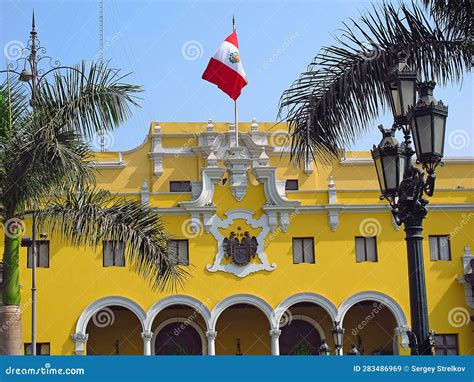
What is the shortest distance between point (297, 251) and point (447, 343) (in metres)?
5.77

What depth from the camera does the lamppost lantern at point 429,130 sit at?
8258 millimetres

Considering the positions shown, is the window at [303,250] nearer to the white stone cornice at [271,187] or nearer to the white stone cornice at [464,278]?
the white stone cornice at [271,187]

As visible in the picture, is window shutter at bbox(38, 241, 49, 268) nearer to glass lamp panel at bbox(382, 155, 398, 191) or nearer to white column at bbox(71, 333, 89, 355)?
white column at bbox(71, 333, 89, 355)

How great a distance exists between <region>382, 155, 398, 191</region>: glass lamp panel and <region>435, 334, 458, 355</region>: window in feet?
64.1

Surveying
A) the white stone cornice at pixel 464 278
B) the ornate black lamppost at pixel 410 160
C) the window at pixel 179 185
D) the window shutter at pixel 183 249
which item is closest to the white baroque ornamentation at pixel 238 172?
the window shutter at pixel 183 249

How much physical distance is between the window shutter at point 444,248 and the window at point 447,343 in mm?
2622

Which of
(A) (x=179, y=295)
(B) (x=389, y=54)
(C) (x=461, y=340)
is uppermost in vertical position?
(B) (x=389, y=54)

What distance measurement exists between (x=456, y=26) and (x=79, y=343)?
19.5 meters

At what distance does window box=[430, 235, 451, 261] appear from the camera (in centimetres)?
2848

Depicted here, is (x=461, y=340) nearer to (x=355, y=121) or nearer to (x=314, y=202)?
(x=314, y=202)

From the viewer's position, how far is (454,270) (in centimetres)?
2831

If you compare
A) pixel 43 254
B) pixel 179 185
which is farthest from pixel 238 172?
pixel 43 254

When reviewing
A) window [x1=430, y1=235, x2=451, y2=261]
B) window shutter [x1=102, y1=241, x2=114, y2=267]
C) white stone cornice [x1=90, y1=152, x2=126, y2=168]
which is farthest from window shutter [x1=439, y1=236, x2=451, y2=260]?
white stone cornice [x1=90, y1=152, x2=126, y2=168]
